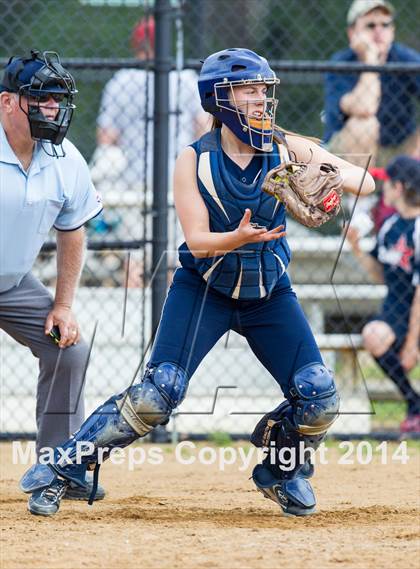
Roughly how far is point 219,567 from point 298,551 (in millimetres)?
367

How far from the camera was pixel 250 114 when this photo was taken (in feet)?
14.4

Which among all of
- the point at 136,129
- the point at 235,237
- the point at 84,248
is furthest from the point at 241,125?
the point at 136,129

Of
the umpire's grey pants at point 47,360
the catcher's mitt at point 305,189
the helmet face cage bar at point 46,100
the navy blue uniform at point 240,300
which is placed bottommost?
the umpire's grey pants at point 47,360

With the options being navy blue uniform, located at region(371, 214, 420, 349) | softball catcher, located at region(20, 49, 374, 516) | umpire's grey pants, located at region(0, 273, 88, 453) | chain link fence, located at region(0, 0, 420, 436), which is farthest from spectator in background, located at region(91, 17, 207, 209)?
softball catcher, located at region(20, 49, 374, 516)

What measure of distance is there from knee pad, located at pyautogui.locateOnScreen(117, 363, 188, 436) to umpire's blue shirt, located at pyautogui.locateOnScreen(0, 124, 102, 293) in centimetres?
84

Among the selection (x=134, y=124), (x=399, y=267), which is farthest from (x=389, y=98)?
(x=134, y=124)

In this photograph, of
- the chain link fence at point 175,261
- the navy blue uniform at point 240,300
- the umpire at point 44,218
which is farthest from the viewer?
the chain link fence at point 175,261

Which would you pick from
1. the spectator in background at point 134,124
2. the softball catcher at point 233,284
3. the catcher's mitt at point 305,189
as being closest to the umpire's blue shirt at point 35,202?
the softball catcher at point 233,284

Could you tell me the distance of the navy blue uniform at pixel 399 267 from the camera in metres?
7.48

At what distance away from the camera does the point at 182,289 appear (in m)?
4.62

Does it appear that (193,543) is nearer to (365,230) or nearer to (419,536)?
(419,536)

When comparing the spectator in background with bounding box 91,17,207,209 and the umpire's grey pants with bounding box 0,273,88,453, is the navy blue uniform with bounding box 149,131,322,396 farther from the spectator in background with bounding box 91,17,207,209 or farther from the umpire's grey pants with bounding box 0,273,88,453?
the spectator in background with bounding box 91,17,207,209

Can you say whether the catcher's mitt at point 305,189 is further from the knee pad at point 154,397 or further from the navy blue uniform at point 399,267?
the navy blue uniform at point 399,267

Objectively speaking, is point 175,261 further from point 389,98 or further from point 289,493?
point 289,493
